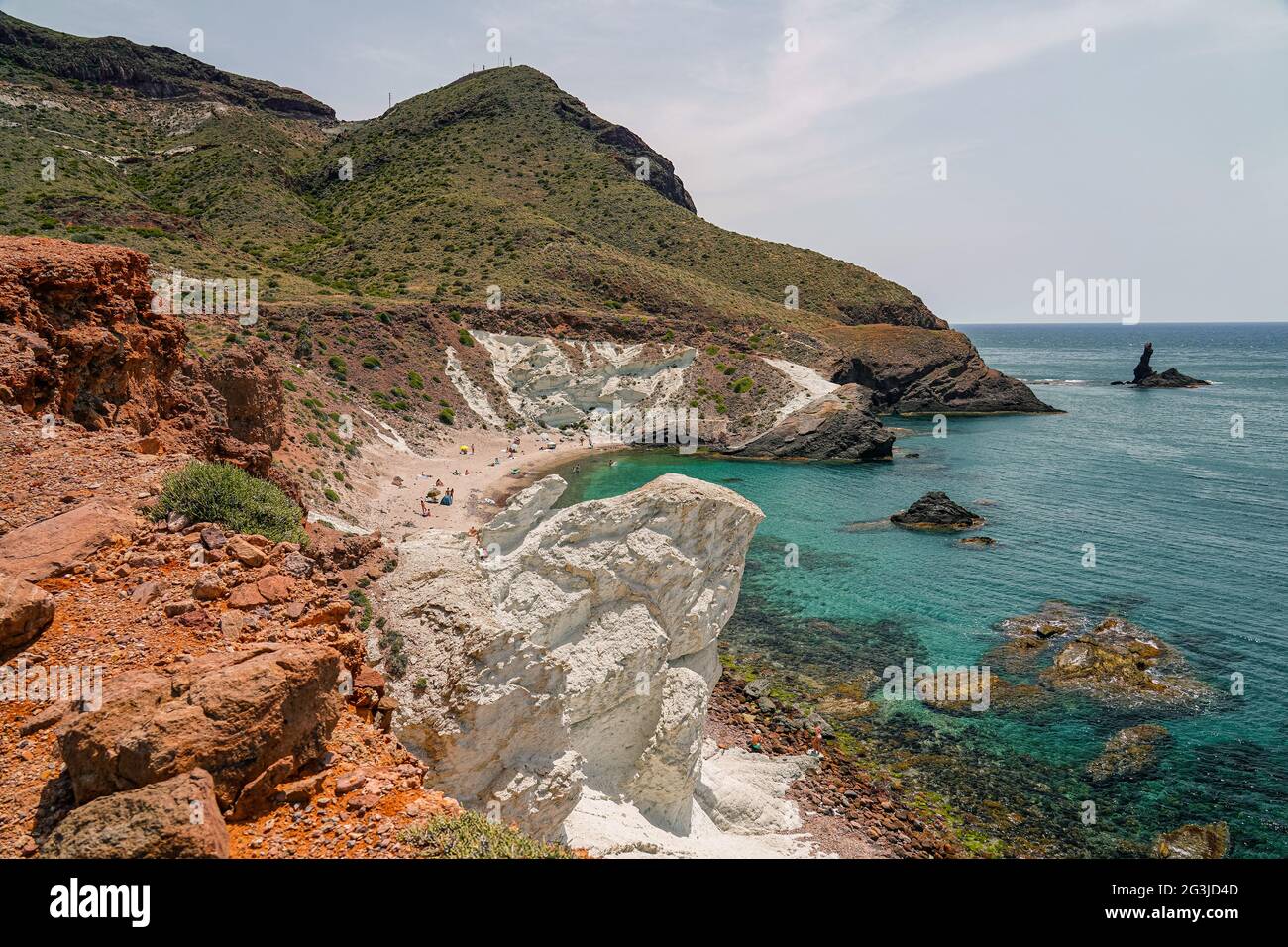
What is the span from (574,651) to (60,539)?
29.2 ft

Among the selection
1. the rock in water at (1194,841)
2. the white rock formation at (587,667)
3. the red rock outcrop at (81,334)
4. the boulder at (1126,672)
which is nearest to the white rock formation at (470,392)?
the white rock formation at (587,667)

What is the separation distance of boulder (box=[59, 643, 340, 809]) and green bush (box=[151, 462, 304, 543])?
11.1ft

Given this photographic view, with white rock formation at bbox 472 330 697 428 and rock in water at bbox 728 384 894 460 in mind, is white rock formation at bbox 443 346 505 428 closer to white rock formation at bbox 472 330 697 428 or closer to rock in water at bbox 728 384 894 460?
white rock formation at bbox 472 330 697 428

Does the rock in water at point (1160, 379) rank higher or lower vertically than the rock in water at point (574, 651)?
higher

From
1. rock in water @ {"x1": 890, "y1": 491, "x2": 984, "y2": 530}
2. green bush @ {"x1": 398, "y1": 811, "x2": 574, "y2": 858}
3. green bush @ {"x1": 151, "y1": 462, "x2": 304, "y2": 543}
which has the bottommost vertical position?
rock in water @ {"x1": 890, "y1": 491, "x2": 984, "y2": 530}

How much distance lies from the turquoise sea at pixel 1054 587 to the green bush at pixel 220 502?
18.0 metres

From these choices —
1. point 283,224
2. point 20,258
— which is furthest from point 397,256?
point 20,258

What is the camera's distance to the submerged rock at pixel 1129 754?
1908 cm

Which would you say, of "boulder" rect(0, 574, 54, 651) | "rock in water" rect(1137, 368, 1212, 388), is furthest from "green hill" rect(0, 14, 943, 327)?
"boulder" rect(0, 574, 54, 651)

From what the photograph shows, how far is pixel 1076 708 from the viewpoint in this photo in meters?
22.1

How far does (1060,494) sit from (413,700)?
49.0m

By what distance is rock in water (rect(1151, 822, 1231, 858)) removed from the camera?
1644 cm

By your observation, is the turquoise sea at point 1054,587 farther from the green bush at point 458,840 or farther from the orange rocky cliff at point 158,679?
the orange rocky cliff at point 158,679

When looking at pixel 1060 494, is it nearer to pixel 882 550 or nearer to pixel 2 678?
pixel 882 550
